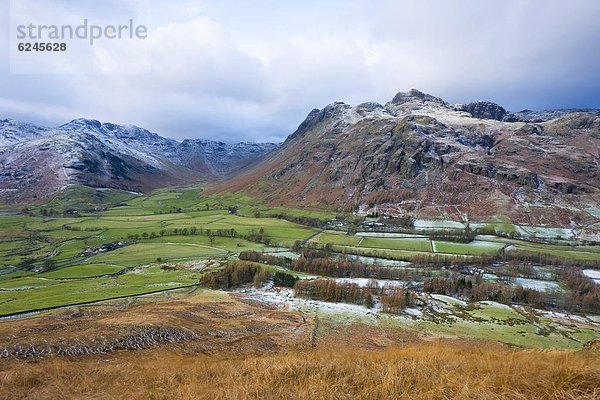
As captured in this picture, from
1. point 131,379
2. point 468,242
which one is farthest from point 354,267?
point 131,379

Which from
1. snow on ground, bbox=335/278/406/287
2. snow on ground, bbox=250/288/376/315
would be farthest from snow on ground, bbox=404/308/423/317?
snow on ground, bbox=335/278/406/287

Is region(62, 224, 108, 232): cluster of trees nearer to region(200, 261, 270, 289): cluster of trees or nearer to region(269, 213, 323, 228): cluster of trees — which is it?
region(269, 213, 323, 228): cluster of trees

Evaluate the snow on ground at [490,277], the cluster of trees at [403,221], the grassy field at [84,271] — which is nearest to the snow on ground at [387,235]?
the cluster of trees at [403,221]

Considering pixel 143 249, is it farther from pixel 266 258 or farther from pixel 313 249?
pixel 313 249

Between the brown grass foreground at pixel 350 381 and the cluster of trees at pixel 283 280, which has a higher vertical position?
the brown grass foreground at pixel 350 381

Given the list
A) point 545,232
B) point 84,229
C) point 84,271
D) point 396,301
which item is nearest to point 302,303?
point 396,301

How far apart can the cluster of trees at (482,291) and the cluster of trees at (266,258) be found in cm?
3791

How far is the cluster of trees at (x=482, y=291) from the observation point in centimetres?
7088

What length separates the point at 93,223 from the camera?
170 metres

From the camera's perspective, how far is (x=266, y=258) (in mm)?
100500

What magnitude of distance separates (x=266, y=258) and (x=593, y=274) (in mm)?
85049

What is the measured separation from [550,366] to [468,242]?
12321cm

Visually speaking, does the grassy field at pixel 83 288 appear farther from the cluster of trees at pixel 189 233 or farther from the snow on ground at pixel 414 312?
the cluster of trees at pixel 189 233

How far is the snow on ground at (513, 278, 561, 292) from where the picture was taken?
79000mm
